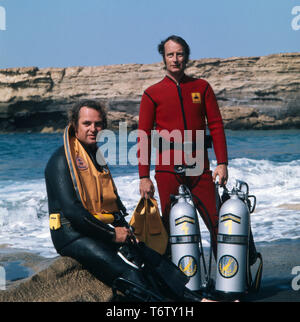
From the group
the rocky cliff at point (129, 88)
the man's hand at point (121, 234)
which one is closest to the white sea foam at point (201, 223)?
the man's hand at point (121, 234)

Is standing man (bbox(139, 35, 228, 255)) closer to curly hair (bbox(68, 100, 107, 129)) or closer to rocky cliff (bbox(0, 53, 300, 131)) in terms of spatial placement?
curly hair (bbox(68, 100, 107, 129))

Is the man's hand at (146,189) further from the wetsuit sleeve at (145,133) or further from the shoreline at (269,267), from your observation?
the shoreline at (269,267)

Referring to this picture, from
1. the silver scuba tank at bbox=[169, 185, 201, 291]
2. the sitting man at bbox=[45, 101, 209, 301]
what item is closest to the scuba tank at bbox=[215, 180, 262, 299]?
the silver scuba tank at bbox=[169, 185, 201, 291]

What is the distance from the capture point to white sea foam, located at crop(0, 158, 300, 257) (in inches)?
234

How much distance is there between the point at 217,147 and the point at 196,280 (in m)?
0.88

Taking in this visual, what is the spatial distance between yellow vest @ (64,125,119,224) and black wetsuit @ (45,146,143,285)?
0.13ft

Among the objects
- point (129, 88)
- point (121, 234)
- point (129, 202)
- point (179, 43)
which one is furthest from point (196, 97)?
point (129, 88)

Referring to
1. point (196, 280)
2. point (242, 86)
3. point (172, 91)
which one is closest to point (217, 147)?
point (172, 91)

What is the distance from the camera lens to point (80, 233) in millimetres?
2818

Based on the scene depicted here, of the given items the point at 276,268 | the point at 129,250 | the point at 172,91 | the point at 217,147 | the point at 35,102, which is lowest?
the point at 276,268

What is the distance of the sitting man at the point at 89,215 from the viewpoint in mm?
2756

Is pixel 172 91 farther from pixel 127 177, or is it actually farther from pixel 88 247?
pixel 127 177

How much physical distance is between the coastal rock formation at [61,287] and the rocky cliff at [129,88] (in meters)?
49.6
